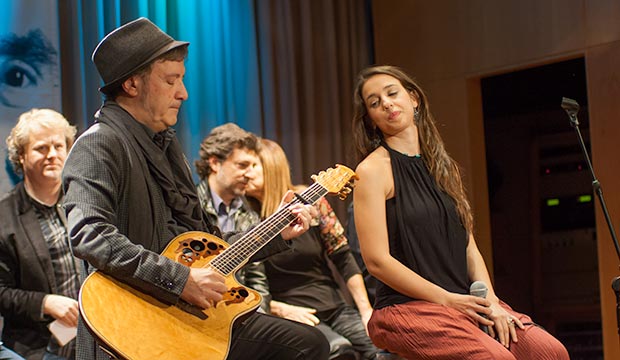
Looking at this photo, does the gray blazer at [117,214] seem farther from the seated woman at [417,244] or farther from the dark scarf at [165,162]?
the seated woman at [417,244]

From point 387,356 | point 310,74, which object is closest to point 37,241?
point 387,356

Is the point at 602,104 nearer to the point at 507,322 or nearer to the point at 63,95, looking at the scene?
the point at 507,322

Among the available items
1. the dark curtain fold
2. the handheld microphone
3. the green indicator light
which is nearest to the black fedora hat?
the handheld microphone

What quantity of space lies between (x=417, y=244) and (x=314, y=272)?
1381 mm

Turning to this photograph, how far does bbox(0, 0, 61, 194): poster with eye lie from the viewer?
4141mm

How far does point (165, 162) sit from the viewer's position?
2.78 meters

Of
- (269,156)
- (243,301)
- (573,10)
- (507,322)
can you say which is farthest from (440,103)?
(243,301)

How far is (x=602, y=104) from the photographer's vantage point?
4984mm

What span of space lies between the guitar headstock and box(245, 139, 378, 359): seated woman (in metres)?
1.38

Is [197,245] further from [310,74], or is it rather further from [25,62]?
[310,74]

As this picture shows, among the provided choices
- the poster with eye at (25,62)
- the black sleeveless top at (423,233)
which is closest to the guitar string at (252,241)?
the black sleeveless top at (423,233)

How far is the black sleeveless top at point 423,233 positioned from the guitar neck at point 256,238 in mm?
371

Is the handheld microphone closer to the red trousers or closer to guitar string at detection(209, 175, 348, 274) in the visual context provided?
the red trousers

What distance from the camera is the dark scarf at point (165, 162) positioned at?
8.86 ft
